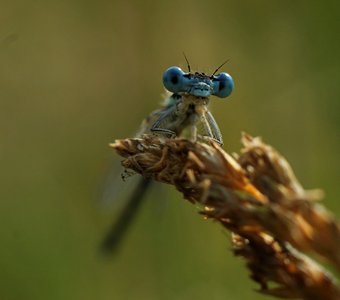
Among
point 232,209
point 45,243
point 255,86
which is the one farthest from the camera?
point 255,86

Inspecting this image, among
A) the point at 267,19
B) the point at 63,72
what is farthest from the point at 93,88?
the point at 267,19

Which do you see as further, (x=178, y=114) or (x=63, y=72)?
(x=63, y=72)

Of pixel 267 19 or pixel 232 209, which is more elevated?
pixel 267 19

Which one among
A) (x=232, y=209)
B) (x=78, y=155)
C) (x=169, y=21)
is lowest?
(x=232, y=209)

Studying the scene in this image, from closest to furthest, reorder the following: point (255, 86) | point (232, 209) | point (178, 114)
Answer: point (232, 209) < point (178, 114) < point (255, 86)

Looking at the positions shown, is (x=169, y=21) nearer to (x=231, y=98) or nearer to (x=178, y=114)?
(x=231, y=98)

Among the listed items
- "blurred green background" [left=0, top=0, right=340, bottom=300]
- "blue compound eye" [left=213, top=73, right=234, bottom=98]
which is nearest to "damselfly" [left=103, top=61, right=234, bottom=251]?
"blue compound eye" [left=213, top=73, right=234, bottom=98]

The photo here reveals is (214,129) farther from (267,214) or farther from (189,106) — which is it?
(267,214)

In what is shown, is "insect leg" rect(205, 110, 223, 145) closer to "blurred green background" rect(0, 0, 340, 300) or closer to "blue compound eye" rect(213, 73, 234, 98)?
"blue compound eye" rect(213, 73, 234, 98)
